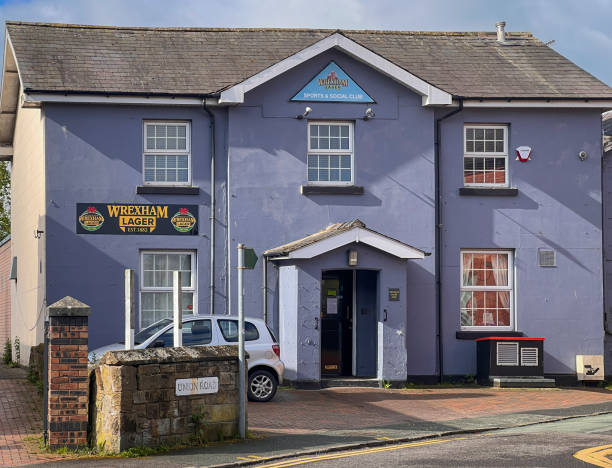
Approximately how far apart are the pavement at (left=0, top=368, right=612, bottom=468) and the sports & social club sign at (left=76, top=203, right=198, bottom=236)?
3.74 m

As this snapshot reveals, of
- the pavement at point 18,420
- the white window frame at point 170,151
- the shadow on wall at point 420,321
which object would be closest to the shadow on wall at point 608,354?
the shadow on wall at point 420,321

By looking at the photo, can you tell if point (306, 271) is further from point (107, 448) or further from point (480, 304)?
point (107, 448)

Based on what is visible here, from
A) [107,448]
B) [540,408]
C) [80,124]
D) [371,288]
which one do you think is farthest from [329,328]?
[107,448]

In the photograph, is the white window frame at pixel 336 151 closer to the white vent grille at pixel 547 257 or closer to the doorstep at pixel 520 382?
the white vent grille at pixel 547 257

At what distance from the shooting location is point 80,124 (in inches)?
819

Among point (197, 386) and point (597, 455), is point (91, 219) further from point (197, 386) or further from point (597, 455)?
point (597, 455)

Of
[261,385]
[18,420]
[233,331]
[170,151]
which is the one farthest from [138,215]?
[18,420]

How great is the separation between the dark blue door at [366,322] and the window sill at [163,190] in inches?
162

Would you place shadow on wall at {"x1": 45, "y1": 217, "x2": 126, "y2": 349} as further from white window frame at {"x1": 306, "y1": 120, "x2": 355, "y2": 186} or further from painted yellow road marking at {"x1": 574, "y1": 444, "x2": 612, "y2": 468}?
painted yellow road marking at {"x1": 574, "y1": 444, "x2": 612, "y2": 468}

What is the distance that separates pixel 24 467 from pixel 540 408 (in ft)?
31.9

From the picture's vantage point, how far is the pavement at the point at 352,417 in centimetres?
1185

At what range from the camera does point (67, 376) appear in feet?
39.9

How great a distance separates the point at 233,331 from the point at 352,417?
2.97 m

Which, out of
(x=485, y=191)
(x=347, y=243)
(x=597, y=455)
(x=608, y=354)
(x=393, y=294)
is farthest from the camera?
(x=608, y=354)
